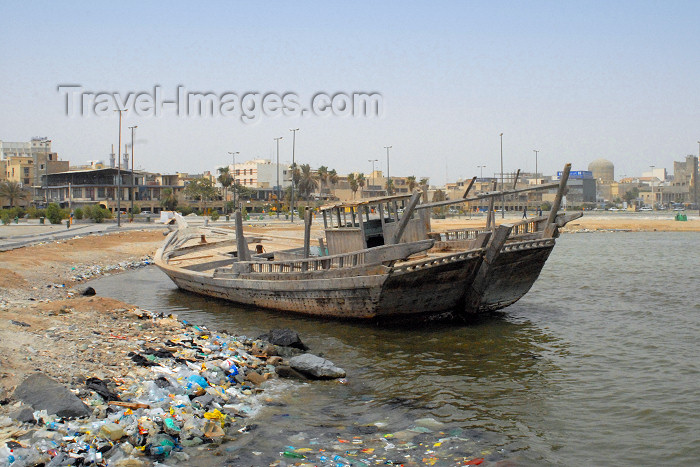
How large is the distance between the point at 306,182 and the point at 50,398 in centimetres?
10697

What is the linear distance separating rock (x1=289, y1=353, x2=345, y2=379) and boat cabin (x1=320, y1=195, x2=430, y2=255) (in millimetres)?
5824

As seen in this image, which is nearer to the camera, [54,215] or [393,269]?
[393,269]

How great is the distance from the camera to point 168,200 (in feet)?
299

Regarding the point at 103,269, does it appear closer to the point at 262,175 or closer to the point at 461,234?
the point at 461,234

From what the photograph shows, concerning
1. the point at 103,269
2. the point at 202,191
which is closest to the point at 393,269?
the point at 103,269

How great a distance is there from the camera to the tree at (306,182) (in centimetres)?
11400

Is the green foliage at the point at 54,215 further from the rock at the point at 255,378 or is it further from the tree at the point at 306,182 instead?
the tree at the point at 306,182

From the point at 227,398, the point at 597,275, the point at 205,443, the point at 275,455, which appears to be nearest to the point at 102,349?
the point at 227,398

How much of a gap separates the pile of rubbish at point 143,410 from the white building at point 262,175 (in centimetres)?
10869

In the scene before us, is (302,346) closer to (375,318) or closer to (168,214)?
(375,318)

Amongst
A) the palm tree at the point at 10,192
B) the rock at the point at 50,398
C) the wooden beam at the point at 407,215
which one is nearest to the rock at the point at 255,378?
the rock at the point at 50,398

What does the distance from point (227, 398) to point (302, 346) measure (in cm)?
414

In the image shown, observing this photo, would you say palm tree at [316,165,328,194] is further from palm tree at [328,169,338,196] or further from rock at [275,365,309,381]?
rock at [275,365,309,381]

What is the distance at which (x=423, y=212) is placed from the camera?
751 inches
